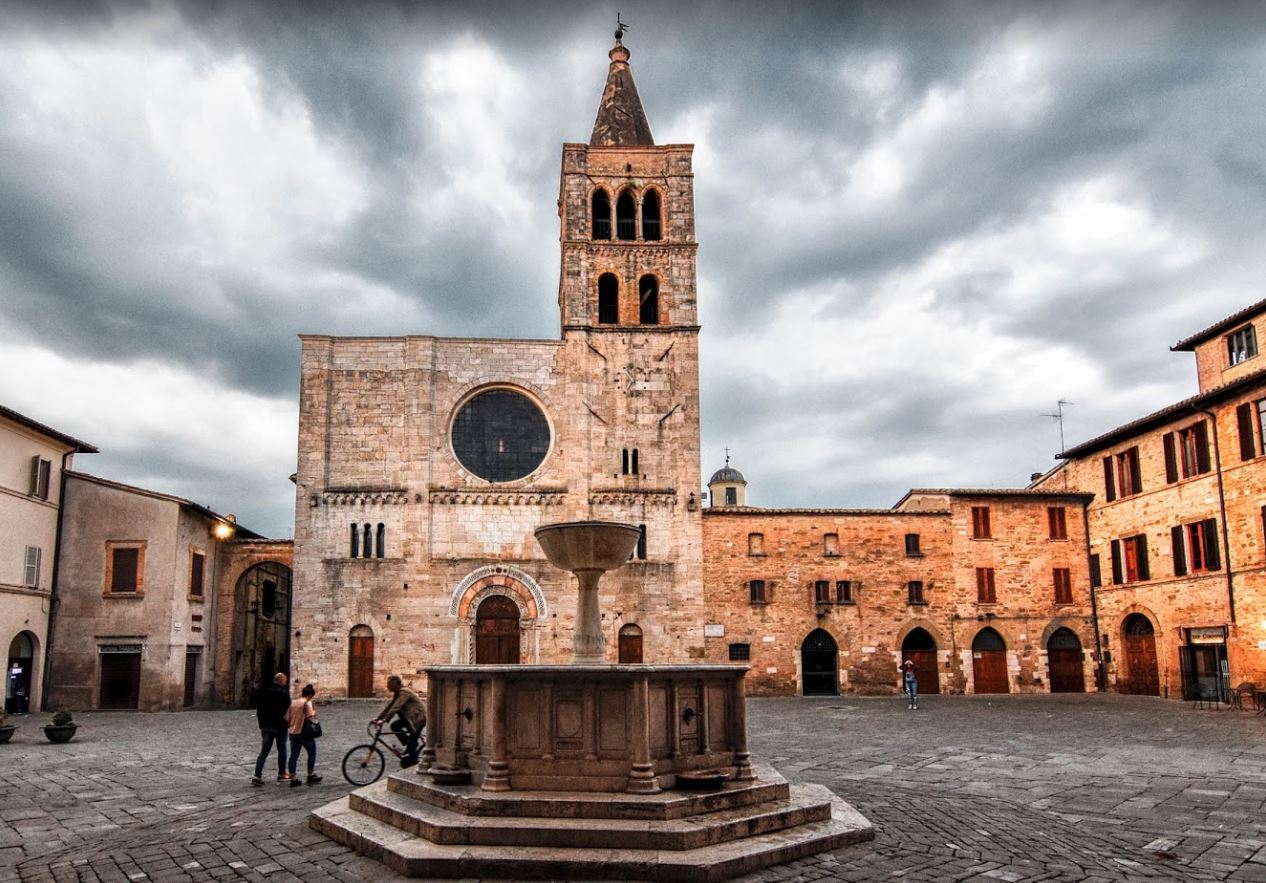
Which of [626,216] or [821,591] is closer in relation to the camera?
[821,591]

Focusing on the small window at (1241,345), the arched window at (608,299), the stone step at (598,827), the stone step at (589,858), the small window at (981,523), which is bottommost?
the stone step at (589,858)

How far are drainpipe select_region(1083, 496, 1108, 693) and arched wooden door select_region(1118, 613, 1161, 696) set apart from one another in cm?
110

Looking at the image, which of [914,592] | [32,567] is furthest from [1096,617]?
[32,567]

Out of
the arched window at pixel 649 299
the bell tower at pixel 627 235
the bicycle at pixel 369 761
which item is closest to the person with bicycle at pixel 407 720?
the bicycle at pixel 369 761

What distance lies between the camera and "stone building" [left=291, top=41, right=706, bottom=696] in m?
33.6

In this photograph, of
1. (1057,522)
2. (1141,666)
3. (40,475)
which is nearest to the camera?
(40,475)

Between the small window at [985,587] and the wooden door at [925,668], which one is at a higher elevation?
the small window at [985,587]

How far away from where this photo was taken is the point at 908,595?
35250 mm

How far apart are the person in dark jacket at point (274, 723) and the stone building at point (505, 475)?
1975cm

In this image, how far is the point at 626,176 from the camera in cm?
3828

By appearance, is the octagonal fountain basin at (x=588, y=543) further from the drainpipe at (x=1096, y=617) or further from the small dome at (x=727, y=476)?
the small dome at (x=727, y=476)

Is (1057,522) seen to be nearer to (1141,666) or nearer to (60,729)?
(1141,666)

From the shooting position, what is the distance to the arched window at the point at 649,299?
123 ft

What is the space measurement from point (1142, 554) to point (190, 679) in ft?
103
